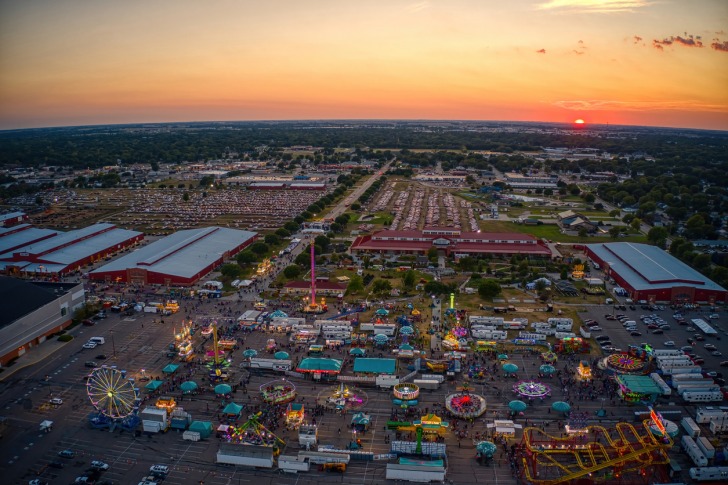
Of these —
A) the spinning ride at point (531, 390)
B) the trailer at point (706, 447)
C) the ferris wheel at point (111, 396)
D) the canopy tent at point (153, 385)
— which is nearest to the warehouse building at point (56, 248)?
the canopy tent at point (153, 385)

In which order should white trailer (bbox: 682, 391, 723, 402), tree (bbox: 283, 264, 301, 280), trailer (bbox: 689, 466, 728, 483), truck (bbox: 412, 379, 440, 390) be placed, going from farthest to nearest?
tree (bbox: 283, 264, 301, 280), truck (bbox: 412, 379, 440, 390), white trailer (bbox: 682, 391, 723, 402), trailer (bbox: 689, 466, 728, 483)

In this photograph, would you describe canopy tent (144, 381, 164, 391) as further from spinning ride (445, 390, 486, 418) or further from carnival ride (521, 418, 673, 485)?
carnival ride (521, 418, 673, 485)

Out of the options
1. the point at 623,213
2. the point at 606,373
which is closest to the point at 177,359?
the point at 606,373

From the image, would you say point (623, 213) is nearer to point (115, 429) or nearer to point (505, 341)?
point (505, 341)

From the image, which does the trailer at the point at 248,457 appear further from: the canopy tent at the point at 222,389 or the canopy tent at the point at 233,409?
the canopy tent at the point at 222,389

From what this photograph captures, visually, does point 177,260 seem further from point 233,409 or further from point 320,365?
point 233,409

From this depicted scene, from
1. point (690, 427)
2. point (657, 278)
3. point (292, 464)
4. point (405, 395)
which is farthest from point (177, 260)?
point (657, 278)

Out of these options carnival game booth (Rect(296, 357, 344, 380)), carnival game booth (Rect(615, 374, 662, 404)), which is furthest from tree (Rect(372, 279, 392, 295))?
carnival game booth (Rect(615, 374, 662, 404))
